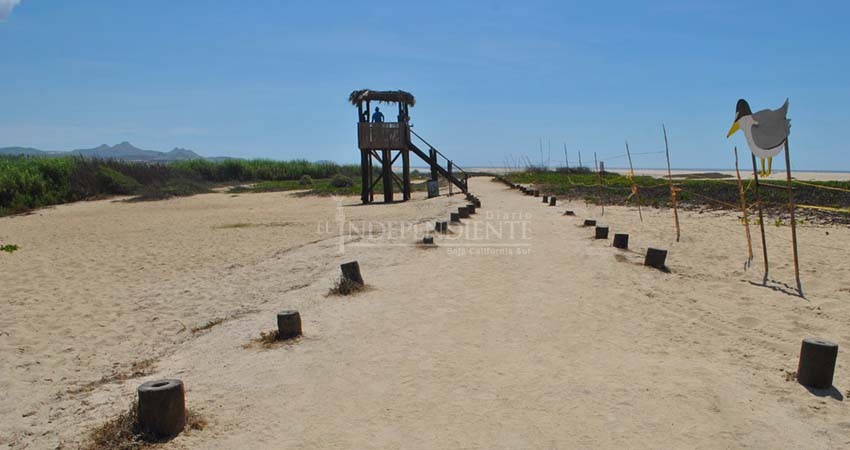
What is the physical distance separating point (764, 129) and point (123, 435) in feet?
28.4

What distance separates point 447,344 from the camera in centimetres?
529

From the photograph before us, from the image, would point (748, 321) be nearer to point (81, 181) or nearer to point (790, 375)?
point (790, 375)

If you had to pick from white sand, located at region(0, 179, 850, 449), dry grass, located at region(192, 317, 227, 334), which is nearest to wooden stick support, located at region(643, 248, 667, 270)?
white sand, located at region(0, 179, 850, 449)

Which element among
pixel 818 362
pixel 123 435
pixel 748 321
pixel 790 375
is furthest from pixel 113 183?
pixel 818 362

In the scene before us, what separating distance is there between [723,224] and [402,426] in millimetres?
12582

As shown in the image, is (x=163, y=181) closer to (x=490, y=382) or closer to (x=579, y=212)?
(x=579, y=212)

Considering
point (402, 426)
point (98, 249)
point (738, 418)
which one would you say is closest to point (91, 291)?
point (98, 249)

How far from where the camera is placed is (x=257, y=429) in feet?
12.0

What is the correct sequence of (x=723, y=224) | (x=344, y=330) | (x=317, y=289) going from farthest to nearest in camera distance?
1. (x=723, y=224)
2. (x=317, y=289)
3. (x=344, y=330)

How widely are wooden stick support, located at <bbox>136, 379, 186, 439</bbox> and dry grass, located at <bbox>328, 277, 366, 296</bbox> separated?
3.70m

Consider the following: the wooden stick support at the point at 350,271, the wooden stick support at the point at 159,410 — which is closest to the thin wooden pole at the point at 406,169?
the wooden stick support at the point at 350,271

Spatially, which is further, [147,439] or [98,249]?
[98,249]

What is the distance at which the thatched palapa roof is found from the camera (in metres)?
22.2

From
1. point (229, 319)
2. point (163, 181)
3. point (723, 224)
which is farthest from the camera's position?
point (163, 181)
